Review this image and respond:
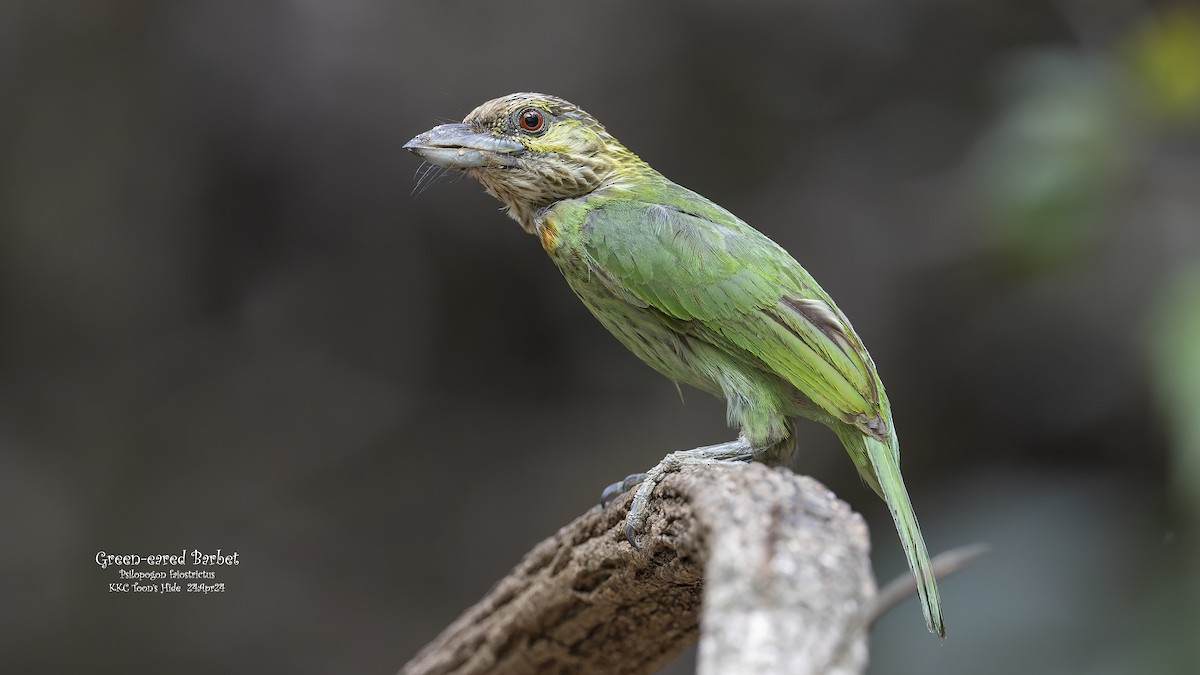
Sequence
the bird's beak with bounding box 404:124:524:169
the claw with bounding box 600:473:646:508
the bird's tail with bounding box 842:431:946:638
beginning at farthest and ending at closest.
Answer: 1. the bird's beak with bounding box 404:124:524:169
2. the claw with bounding box 600:473:646:508
3. the bird's tail with bounding box 842:431:946:638

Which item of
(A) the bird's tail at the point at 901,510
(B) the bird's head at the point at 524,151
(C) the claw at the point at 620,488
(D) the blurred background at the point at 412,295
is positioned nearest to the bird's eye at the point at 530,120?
(B) the bird's head at the point at 524,151

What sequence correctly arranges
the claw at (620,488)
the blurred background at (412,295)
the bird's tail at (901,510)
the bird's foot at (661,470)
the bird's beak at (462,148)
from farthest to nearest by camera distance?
the blurred background at (412,295)
the bird's beak at (462,148)
the claw at (620,488)
the bird's foot at (661,470)
the bird's tail at (901,510)

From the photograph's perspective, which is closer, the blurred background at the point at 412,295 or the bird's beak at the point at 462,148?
the bird's beak at the point at 462,148

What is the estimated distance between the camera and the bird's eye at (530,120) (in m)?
3.40

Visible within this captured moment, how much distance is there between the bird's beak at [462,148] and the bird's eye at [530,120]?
68 millimetres

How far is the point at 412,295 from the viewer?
6.25 metres

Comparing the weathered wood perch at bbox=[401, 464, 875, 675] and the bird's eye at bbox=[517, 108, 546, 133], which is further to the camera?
the bird's eye at bbox=[517, 108, 546, 133]

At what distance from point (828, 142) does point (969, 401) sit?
1.77 meters

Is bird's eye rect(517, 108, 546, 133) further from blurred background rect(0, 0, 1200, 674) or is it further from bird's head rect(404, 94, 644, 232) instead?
blurred background rect(0, 0, 1200, 674)

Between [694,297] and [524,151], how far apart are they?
2.52 feet

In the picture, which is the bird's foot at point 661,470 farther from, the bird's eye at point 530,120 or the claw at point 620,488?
the bird's eye at point 530,120

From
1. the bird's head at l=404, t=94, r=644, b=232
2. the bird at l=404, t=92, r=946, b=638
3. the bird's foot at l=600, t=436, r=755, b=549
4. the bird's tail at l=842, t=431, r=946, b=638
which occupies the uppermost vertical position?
the bird's head at l=404, t=94, r=644, b=232

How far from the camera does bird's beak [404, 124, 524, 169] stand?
130 inches

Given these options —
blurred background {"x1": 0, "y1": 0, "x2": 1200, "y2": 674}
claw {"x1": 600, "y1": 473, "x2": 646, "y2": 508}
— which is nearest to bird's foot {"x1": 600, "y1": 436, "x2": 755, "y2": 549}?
claw {"x1": 600, "y1": 473, "x2": 646, "y2": 508}
